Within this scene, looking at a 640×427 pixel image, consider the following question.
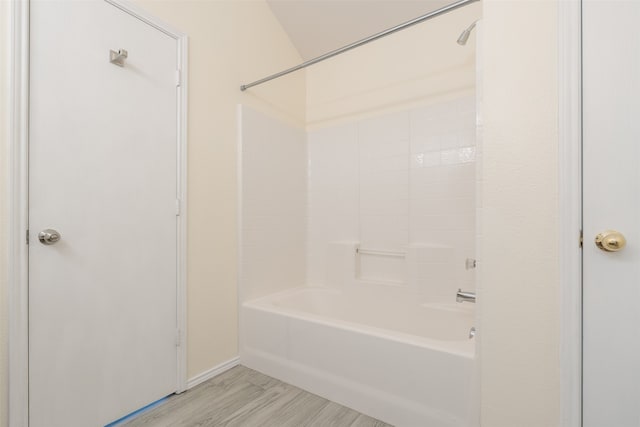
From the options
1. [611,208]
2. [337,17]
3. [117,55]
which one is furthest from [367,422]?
[337,17]

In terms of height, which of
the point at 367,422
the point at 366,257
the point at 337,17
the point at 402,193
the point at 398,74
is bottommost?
the point at 367,422

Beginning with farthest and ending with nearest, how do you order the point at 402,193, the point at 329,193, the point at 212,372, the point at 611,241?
the point at 329,193
the point at 402,193
the point at 212,372
the point at 611,241

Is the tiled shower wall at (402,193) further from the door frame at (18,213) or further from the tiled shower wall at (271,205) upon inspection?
the door frame at (18,213)

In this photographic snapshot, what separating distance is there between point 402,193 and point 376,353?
3.98 feet

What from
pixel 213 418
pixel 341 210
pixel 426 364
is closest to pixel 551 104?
pixel 426 364

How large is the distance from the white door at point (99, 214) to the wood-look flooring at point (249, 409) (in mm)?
139

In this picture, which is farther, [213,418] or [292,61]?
[292,61]

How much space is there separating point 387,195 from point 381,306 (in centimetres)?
86

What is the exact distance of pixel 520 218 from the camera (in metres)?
1.02

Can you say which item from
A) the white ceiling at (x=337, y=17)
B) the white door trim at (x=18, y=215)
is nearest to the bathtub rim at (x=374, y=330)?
the white door trim at (x=18, y=215)

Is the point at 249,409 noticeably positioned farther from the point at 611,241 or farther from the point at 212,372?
the point at 611,241

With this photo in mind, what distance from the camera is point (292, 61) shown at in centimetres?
265

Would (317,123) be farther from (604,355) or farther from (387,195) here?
(604,355)

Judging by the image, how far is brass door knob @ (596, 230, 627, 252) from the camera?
870mm
